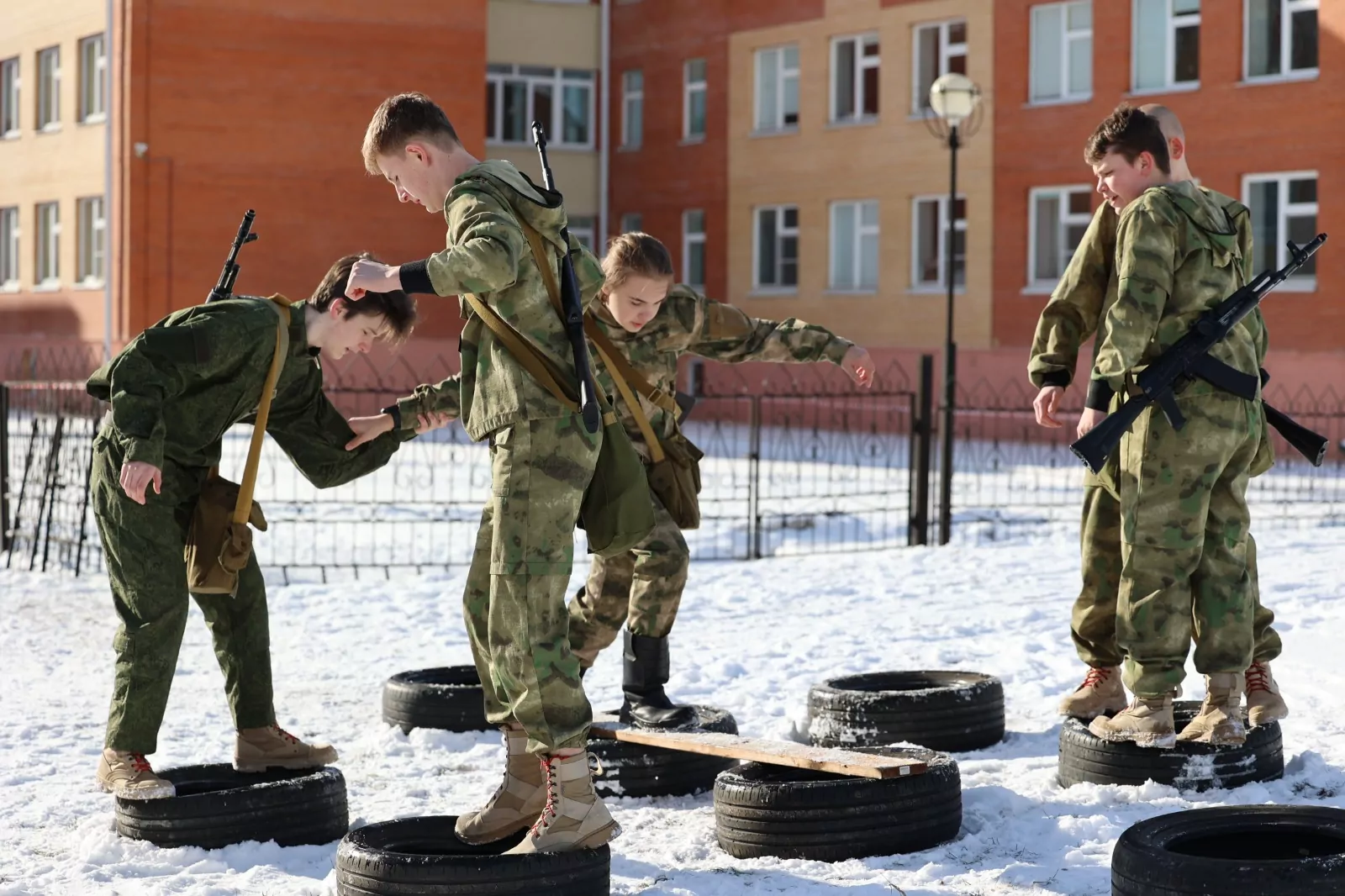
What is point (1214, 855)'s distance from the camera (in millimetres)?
4438

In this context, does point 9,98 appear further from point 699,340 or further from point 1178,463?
point 1178,463

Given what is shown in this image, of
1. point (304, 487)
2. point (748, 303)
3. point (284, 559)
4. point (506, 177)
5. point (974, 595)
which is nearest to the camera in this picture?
point (506, 177)

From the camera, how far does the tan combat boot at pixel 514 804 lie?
4555 millimetres

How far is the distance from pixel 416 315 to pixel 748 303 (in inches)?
1036

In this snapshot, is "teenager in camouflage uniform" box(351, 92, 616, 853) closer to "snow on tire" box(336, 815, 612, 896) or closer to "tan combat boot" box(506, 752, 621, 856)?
"tan combat boot" box(506, 752, 621, 856)

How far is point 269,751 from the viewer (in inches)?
217

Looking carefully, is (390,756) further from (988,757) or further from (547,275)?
(547,275)

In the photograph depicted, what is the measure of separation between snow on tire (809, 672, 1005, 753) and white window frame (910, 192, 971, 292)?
73.1 ft

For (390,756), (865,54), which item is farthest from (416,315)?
(865,54)

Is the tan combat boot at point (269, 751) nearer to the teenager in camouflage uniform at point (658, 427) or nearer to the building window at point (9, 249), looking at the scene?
the teenager in camouflage uniform at point (658, 427)

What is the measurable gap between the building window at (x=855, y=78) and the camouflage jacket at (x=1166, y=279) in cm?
2453

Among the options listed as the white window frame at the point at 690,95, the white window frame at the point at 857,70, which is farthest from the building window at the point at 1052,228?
the white window frame at the point at 690,95

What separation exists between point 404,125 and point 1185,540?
2575 millimetres

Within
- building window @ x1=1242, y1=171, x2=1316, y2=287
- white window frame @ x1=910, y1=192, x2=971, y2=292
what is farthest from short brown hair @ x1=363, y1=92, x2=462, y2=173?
white window frame @ x1=910, y1=192, x2=971, y2=292
